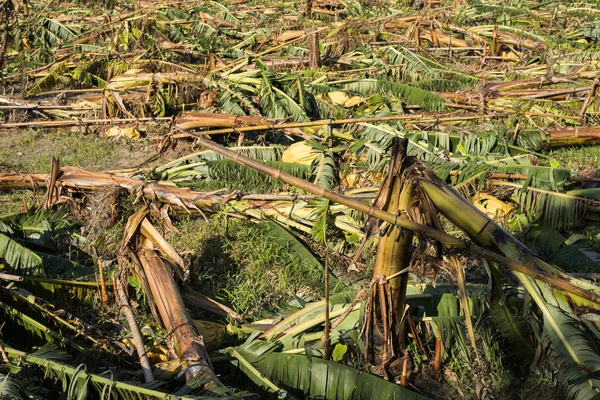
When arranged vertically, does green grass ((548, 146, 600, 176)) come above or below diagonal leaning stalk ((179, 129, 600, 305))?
below

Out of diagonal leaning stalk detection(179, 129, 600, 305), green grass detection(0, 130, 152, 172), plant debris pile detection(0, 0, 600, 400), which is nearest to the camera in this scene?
diagonal leaning stalk detection(179, 129, 600, 305)

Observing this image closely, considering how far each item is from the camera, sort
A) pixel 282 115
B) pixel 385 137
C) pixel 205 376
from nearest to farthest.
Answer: pixel 205 376 → pixel 385 137 → pixel 282 115

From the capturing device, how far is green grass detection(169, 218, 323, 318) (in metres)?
4.87

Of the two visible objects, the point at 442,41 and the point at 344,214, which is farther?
the point at 442,41

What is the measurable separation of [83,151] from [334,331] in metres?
4.89

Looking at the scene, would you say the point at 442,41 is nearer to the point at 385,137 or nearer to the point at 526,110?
the point at 526,110

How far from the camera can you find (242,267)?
17.4 feet

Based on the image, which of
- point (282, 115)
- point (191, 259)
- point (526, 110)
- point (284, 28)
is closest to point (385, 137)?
point (282, 115)

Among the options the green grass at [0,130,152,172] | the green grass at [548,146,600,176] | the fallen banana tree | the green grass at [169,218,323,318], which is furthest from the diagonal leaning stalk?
the green grass at [0,130,152,172]

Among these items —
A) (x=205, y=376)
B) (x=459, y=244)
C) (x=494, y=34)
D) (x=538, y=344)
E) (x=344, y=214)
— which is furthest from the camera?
(x=494, y=34)

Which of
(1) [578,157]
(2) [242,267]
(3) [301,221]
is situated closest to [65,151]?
(2) [242,267]

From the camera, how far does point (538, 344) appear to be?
3615 millimetres

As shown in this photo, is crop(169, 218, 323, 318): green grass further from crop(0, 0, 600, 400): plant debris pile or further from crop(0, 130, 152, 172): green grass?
crop(0, 130, 152, 172): green grass

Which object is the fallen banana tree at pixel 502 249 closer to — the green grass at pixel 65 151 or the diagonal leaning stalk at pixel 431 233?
the diagonal leaning stalk at pixel 431 233
